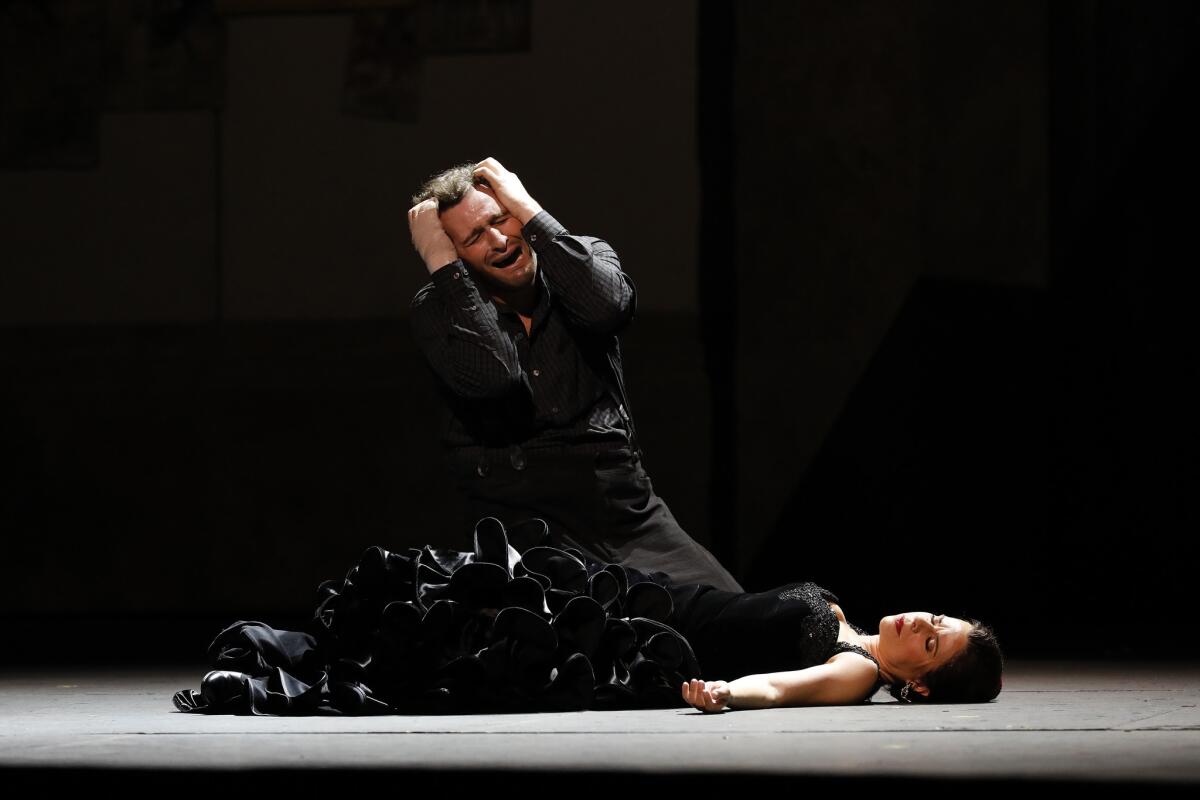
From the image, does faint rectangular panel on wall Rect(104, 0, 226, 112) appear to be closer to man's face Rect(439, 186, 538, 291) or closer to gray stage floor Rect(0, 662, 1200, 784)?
man's face Rect(439, 186, 538, 291)

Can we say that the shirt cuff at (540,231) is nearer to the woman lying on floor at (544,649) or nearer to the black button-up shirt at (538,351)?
the black button-up shirt at (538,351)

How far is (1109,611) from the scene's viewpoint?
829 cm

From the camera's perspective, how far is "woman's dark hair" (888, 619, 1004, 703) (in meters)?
4.34

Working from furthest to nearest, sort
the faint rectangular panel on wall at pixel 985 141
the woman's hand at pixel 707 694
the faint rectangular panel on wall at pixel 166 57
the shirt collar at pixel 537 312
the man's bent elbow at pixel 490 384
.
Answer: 1. the faint rectangular panel on wall at pixel 166 57
2. the faint rectangular panel on wall at pixel 985 141
3. the shirt collar at pixel 537 312
4. the man's bent elbow at pixel 490 384
5. the woman's hand at pixel 707 694

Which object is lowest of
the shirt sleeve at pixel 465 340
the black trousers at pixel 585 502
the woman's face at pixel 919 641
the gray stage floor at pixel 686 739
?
the gray stage floor at pixel 686 739

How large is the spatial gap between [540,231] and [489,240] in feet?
0.56

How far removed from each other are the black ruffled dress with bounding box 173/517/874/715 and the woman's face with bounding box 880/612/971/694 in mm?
143

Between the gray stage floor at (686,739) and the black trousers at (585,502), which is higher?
the black trousers at (585,502)

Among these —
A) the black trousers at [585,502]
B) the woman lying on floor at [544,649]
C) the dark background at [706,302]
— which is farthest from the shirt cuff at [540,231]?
the dark background at [706,302]

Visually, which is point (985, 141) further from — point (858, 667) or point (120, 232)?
point (858, 667)

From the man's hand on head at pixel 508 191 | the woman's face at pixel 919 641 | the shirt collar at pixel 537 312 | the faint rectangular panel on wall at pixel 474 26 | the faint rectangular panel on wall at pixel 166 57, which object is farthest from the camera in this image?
the faint rectangular panel on wall at pixel 166 57

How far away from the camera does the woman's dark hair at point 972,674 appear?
4336 millimetres

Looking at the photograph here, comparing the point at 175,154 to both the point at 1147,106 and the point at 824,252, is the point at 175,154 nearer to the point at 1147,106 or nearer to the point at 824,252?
the point at 824,252

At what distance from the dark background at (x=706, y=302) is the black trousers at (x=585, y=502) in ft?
10.3
